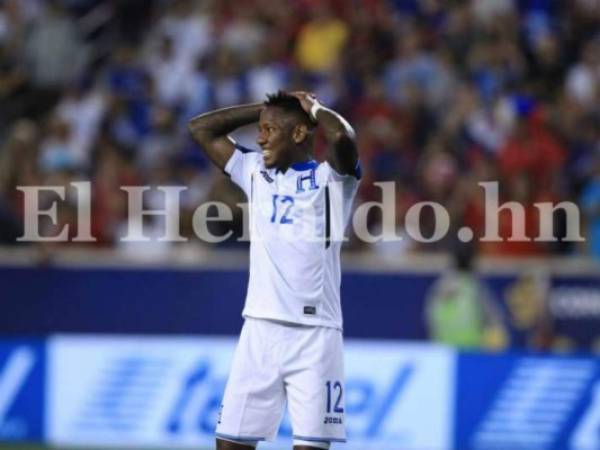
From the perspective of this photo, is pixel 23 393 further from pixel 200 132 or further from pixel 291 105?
pixel 291 105

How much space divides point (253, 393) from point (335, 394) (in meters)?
0.39

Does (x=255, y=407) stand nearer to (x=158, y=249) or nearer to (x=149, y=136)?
(x=158, y=249)

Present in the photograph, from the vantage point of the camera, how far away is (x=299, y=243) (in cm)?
782

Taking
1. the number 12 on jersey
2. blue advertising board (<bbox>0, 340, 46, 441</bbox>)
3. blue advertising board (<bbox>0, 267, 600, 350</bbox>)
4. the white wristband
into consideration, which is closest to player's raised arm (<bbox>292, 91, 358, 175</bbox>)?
the white wristband

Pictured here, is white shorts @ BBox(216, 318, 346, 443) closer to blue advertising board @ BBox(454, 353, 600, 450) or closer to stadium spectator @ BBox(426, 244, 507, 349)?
blue advertising board @ BBox(454, 353, 600, 450)

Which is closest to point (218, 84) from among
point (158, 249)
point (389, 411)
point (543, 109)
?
point (158, 249)

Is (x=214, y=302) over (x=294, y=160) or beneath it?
beneath

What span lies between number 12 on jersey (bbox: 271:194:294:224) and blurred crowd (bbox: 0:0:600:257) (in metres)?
6.34

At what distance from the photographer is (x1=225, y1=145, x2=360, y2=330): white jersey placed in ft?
25.6

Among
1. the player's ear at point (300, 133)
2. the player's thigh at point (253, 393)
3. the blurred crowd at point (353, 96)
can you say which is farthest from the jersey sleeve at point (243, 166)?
the blurred crowd at point (353, 96)

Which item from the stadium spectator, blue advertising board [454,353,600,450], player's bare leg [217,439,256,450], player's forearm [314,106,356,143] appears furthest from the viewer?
the stadium spectator

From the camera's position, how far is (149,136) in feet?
54.0

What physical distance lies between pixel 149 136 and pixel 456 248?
3972mm

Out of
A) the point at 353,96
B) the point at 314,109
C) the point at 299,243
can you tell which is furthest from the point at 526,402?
the point at 314,109
